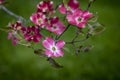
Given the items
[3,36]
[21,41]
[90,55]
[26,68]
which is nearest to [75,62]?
[90,55]

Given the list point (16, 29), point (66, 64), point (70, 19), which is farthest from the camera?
point (66, 64)

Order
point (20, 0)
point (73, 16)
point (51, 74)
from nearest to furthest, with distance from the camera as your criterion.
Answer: point (73, 16), point (51, 74), point (20, 0)

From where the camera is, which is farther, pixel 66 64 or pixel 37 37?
pixel 66 64

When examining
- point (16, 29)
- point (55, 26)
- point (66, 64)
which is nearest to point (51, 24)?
point (55, 26)

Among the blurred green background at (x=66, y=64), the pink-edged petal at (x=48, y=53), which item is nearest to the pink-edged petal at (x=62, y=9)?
the pink-edged petal at (x=48, y=53)

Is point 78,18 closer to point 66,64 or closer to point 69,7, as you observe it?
point 69,7

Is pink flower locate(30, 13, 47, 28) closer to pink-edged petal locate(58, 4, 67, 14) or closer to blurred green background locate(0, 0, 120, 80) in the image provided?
pink-edged petal locate(58, 4, 67, 14)

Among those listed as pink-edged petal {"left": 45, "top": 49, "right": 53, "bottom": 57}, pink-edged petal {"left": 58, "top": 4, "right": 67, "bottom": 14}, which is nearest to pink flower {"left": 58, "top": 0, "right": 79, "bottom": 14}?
pink-edged petal {"left": 58, "top": 4, "right": 67, "bottom": 14}

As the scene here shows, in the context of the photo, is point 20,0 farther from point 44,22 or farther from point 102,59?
point 44,22
